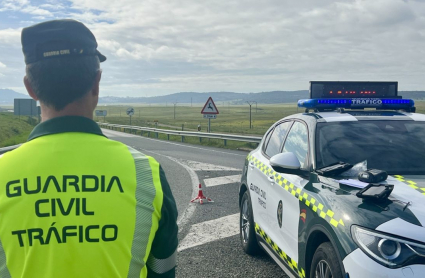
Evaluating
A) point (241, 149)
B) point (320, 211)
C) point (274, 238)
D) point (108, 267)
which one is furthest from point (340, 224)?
point (241, 149)

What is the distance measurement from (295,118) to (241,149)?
16625 mm

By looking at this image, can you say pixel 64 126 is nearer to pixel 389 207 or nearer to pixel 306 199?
pixel 389 207

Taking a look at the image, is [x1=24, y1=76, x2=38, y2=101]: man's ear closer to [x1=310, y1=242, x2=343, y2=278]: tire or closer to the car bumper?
the car bumper

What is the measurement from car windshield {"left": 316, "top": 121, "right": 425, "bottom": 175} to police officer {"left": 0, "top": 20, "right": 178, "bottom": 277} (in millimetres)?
2766

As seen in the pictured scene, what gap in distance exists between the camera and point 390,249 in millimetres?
2879

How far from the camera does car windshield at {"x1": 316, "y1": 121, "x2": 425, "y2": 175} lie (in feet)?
14.0

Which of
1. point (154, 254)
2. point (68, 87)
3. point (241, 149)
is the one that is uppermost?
point (68, 87)

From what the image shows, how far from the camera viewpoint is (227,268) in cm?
532

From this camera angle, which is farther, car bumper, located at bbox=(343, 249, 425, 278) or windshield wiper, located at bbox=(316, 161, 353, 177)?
windshield wiper, located at bbox=(316, 161, 353, 177)

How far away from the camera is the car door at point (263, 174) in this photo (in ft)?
16.6

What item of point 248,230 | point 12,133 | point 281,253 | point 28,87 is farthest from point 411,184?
point 12,133

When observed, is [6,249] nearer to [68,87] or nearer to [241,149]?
[68,87]

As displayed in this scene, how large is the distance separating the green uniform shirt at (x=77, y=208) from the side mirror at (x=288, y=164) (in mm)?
2545

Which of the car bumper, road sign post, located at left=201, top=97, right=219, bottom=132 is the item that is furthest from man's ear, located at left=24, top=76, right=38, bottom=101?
road sign post, located at left=201, top=97, right=219, bottom=132
